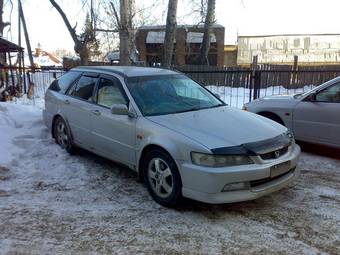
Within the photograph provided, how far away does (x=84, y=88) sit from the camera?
6387 mm

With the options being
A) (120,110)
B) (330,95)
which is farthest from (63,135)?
(330,95)

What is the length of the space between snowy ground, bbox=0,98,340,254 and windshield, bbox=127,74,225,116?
108 centimetres

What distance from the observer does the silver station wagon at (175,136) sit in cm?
423

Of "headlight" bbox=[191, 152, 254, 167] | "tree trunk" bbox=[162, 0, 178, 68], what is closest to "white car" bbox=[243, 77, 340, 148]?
"headlight" bbox=[191, 152, 254, 167]

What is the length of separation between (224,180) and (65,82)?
394cm

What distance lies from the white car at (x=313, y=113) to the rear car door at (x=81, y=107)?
325cm

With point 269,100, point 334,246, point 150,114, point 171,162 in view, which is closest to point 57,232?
point 171,162

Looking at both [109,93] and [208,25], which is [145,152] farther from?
[208,25]

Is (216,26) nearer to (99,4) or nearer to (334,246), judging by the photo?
(99,4)

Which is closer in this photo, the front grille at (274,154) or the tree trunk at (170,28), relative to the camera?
the front grille at (274,154)

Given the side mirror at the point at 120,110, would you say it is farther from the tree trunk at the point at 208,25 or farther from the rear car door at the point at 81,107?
the tree trunk at the point at 208,25

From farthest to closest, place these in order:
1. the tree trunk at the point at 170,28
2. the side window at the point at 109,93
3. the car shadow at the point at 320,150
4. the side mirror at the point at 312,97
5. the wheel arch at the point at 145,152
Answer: the tree trunk at the point at 170,28
the car shadow at the point at 320,150
the side mirror at the point at 312,97
the side window at the point at 109,93
the wheel arch at the point at 145,152

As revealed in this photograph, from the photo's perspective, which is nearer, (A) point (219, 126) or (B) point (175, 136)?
(B) point (175, 136)

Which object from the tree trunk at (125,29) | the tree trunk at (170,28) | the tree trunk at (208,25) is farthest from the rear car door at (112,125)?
the tree trunk at (208,25)
